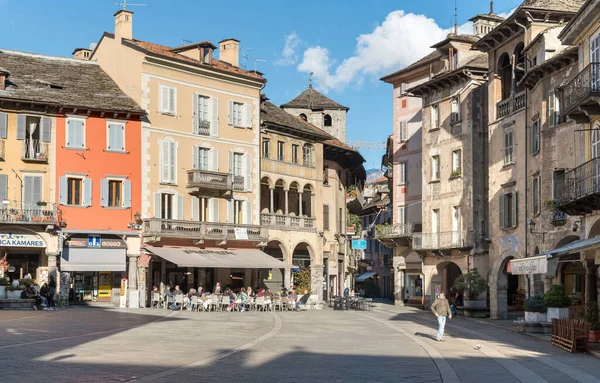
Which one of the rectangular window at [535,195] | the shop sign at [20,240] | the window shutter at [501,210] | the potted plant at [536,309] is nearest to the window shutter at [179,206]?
the shop sign at [20,240]

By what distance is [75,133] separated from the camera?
52.8 meters

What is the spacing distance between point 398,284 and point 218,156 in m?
16.2

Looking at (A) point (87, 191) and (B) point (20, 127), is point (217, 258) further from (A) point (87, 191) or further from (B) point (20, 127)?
(B) point (20, 127)

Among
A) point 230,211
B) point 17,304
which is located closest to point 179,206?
point 230,211

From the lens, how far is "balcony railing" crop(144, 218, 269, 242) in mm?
54281

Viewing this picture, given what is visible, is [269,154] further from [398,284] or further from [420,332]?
[420,332]

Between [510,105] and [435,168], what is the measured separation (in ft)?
33.6

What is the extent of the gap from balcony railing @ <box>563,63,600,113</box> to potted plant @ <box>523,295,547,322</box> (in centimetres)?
682

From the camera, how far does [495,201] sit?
164ft

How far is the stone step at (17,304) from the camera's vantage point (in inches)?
1710

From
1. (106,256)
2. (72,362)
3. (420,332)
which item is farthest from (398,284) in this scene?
(72,362)

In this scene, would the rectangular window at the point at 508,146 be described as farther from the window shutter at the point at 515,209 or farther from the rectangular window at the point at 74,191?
the rectangular window at the point at 74,191

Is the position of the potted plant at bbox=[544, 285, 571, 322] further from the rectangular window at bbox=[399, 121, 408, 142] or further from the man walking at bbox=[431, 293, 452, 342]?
the rectangular window at bbox=[399, 121, 408, 142]

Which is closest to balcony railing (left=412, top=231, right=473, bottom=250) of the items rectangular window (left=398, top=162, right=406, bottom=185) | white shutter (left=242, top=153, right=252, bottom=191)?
rectangular window (left=398, top=162, right=406, bottom=185)
